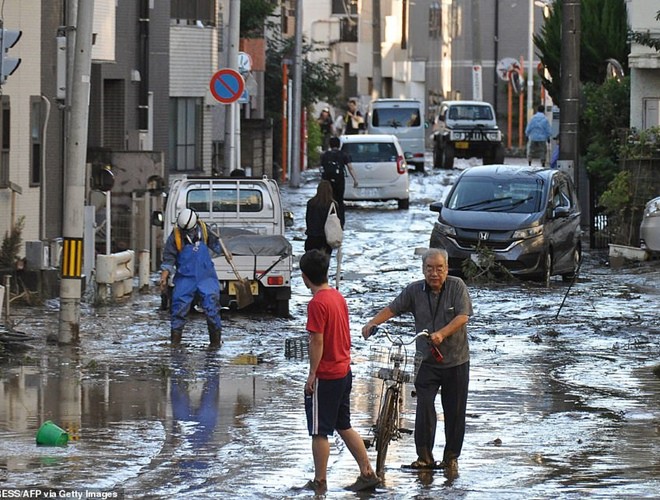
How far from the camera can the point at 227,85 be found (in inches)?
1125

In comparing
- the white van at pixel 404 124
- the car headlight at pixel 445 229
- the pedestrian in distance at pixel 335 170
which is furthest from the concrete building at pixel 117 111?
the white van at pixel 404 124

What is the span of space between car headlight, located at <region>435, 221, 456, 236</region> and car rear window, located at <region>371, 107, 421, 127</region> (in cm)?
2831

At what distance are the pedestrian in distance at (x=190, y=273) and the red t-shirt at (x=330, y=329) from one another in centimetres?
690

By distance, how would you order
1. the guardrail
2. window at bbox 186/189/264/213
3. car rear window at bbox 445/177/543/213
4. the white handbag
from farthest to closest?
car rear window at bbox 445/177/543/213
window at bbox 186/189/264/213
the white handbag
the guardrail

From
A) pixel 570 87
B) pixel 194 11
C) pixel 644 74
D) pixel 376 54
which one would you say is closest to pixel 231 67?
pixel 570 87

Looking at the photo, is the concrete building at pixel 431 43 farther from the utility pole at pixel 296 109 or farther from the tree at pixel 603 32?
the tree at pixel 603 32

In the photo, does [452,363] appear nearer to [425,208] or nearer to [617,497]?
[617,497]

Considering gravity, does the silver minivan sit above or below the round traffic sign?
below

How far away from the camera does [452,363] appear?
10891 mm

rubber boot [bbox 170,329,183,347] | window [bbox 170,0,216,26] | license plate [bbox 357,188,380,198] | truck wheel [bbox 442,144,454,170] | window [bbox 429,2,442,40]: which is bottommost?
rubber boot [bbox 170,329,183,347]

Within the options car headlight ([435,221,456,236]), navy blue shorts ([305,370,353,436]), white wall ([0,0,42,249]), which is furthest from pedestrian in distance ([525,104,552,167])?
navy blue shorts ([305,370,353,436])

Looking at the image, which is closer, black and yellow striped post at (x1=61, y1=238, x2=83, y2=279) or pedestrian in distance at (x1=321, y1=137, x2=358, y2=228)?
black and yellow striped post at (x1=61, y1=238, x2=83, y2=279)

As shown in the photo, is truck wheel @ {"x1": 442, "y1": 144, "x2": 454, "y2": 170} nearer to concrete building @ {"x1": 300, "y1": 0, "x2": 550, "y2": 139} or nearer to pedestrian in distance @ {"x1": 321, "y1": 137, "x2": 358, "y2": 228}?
concrete building @ {"x1": 300, "y1": 0, "x2": 550, "y2": 139}

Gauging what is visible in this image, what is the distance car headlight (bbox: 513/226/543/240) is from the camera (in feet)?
76.8
